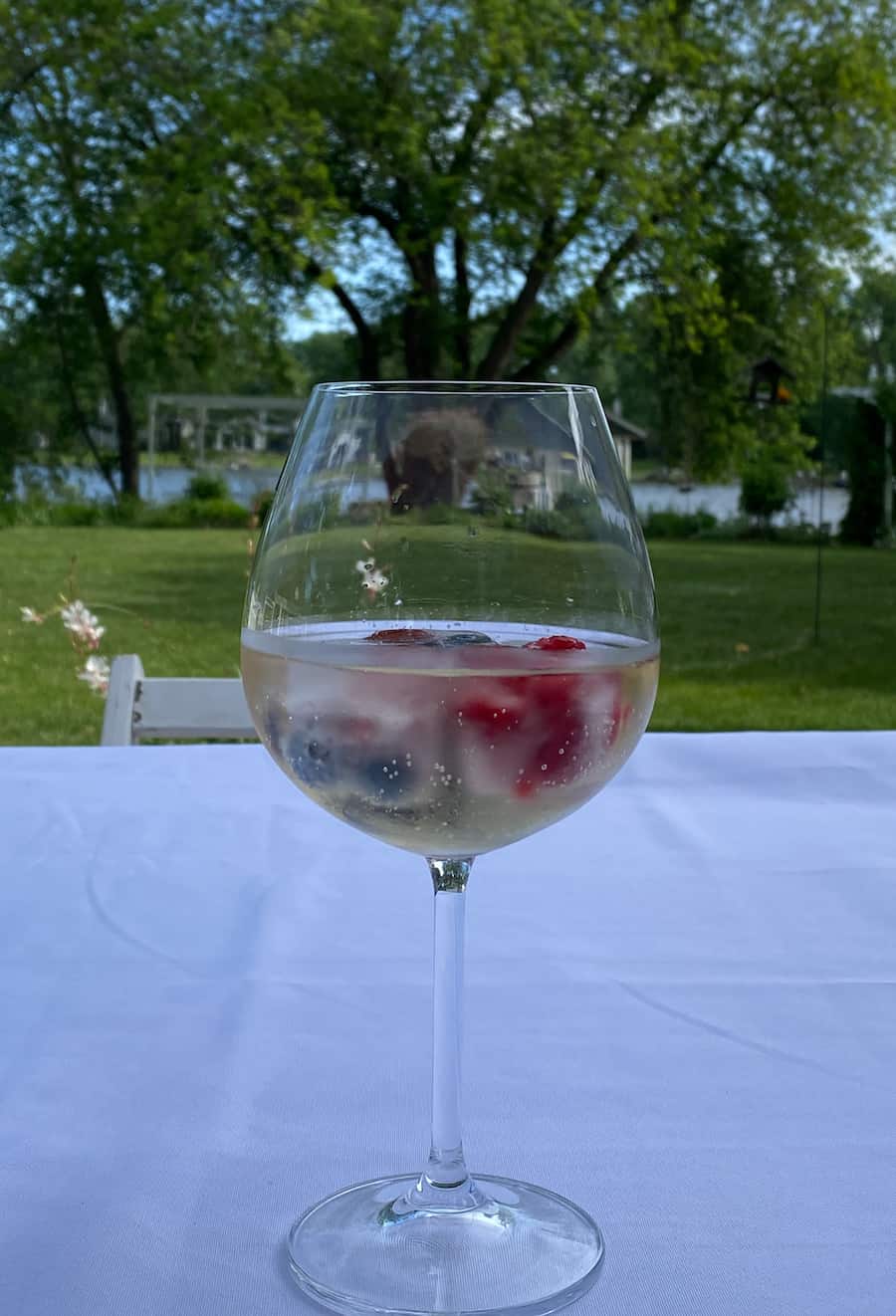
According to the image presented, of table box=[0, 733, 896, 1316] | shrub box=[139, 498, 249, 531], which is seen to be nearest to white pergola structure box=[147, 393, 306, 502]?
shrub box=[139, 498, 249, 531]

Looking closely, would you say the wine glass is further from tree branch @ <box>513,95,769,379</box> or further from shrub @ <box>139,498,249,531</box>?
shrub @ <box>139,498,249,531</box>

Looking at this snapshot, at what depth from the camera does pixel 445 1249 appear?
0.56m

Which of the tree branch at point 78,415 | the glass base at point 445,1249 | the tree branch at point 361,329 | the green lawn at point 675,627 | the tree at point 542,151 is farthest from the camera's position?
the tree branch at point 78,415

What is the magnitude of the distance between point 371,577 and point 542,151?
14.2 metres

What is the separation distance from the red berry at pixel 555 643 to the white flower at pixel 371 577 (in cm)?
7

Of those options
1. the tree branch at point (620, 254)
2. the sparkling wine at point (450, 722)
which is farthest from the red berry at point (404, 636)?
the tree branch at point (620, 254)

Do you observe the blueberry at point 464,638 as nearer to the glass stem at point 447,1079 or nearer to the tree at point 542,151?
the glass stem at point 447,1079

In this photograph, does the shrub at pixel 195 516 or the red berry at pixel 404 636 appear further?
the shrub at pixel 195 516

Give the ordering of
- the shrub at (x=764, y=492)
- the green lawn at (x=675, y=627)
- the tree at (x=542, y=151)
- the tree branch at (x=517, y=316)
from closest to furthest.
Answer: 1. the green lawn at (x=675, y=627)
2. the tree at (x=542, y=151)
3. the tree branch at (x=517, y=316)
4. the shrub at (x=764, y=492)

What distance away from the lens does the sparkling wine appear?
580 mm

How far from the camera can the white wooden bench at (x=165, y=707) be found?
1744 mm

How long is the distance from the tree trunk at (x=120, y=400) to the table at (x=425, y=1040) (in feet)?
54.7

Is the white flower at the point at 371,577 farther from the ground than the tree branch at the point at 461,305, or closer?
closer

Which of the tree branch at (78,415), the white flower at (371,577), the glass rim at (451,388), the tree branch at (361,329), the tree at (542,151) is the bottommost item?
the white flower at (371,577)
